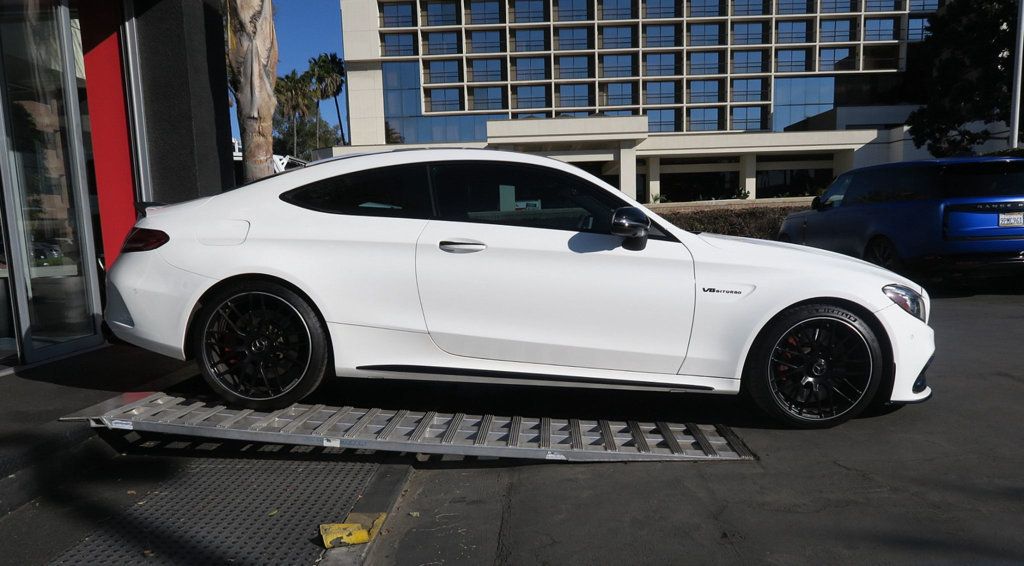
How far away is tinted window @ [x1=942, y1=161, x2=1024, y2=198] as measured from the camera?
25.3 ft

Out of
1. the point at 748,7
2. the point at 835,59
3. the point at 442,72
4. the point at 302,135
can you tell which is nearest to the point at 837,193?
the point at 442,72

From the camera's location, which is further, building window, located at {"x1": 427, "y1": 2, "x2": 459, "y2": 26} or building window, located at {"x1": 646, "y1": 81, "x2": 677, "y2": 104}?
building window, located at {"x1": 646, "y1": 81, "x2": 677, "y2": 104}

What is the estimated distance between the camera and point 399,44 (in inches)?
2088

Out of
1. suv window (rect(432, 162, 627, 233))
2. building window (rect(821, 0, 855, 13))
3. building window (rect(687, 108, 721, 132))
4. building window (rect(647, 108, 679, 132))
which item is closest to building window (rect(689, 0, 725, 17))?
building window (rect(687, 108, 721, 132))

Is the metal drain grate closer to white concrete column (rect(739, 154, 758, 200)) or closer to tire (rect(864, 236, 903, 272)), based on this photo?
tire (rect(864, 236, 903, 272))

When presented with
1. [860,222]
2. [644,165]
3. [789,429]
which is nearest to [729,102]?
[644,165]

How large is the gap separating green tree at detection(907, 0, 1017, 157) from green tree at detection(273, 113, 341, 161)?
51358mm

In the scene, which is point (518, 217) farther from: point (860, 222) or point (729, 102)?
point (729, 102)

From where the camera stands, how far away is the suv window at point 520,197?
12.6 ft

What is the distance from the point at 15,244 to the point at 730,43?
57.4 meters

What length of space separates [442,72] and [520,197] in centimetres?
5288

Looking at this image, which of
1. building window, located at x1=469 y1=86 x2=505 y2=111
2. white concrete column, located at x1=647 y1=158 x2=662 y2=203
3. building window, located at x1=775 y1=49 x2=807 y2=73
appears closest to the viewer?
white concrete column, located at x1=647 y1=158 x2=662 y2=203

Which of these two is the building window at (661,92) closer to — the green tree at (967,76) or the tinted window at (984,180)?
the green tree at (967,76)

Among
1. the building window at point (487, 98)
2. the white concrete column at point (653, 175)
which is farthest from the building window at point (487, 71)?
the white concrete column at point (653, 175)
